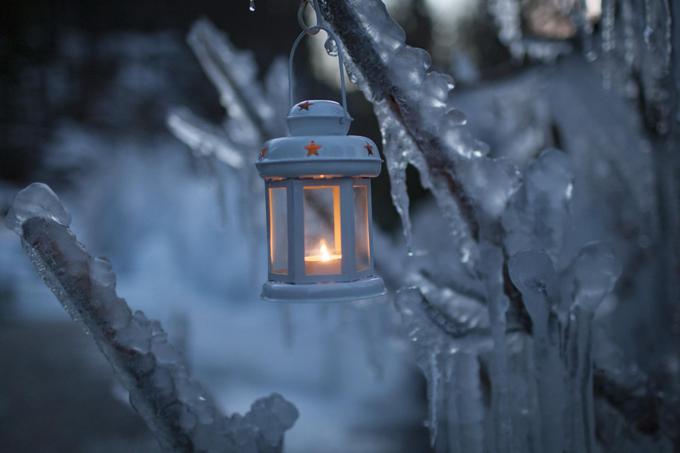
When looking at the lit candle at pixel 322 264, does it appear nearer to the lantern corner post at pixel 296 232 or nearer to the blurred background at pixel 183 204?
the lantern corner post at pixel 296 232

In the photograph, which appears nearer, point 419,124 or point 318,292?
point 318,292

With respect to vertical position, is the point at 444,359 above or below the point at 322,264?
below

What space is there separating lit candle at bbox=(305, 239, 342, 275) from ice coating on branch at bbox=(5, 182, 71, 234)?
69 centimetres

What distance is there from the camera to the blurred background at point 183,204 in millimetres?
4859

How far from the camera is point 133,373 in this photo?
5.82ft

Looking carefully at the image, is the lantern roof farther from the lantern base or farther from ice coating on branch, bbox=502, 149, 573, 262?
ice coating on branch, bbox=502, 149, 573, 262

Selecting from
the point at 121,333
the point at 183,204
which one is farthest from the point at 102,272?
the point at 183,204

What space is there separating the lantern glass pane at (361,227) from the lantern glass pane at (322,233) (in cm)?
6

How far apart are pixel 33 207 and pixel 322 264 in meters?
0.81

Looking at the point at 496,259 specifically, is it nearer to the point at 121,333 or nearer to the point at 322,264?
the point at 322,264

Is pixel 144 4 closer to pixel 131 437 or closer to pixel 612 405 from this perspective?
pixel 131 437

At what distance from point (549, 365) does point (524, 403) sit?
0.17 meters

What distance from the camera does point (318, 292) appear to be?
1.66m

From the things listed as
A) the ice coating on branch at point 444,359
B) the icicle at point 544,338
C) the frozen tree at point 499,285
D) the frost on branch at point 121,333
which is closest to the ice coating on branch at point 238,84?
the frozen tree at point 499,285
